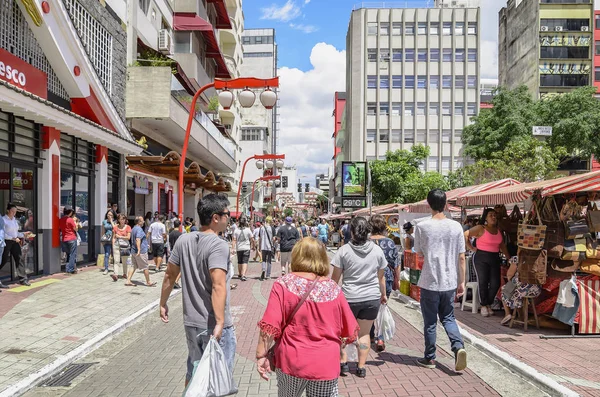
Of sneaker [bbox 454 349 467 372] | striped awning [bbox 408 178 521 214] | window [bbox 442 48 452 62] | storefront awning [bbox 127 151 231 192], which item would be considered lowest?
sneaker [bbox 454 349 467 372]

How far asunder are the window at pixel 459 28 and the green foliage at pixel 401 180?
18.6m

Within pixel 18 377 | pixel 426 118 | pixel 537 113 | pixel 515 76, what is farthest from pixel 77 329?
pixel 515 76

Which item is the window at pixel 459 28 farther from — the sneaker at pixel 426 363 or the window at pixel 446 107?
the sneaker at pixel 426 363

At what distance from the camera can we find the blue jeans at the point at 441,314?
18.2 feet

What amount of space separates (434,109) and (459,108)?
2612 millimetres

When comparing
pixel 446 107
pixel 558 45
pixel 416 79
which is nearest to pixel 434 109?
pixel 446 107

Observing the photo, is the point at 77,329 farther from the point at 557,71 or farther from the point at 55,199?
the point at 557,71

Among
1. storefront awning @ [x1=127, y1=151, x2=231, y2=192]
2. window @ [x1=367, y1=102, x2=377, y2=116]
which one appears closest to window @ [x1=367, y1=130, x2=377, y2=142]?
window @ [x1=367, y1=102, x2=377, y2=116]

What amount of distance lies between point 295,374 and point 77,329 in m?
5.94

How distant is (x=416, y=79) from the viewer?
56.0 meters

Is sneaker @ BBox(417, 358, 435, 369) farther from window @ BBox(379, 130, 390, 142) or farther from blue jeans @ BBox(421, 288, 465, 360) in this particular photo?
window @ BBox(379, 130, 390, 142)

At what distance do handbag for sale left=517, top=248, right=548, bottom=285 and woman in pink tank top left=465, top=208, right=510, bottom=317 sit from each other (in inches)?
27.0

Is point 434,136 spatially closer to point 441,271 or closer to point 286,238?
point 286,238

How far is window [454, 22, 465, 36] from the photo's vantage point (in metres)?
55.3
